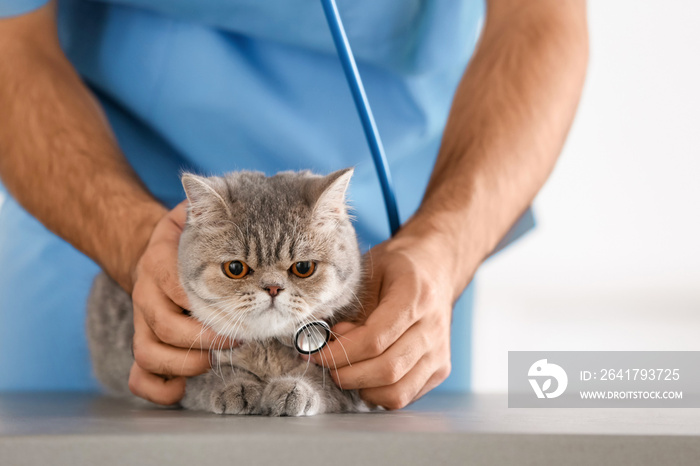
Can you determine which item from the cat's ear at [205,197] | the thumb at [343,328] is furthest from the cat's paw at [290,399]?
the cat's ear at [205,197]

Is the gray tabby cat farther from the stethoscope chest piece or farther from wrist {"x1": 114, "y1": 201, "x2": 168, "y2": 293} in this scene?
wrist {"x1": 114, "y1": 201, "x2": 168, "y2": 293}

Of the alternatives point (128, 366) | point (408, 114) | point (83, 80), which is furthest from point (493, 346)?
point (83, 80)

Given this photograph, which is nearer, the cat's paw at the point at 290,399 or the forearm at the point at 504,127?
the cat's paw at the point at 290,399

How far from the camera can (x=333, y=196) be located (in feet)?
3.66

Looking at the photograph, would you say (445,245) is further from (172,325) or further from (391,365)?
(172,325)

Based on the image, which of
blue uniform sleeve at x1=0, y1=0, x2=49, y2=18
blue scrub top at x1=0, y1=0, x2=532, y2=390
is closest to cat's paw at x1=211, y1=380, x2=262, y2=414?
blue scrub top at x1=0, y1=0, x2=532, y2=390

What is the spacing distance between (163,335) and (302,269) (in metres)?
0.27

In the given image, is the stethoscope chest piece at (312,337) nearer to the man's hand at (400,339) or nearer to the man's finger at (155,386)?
the man's hand at (400,339)

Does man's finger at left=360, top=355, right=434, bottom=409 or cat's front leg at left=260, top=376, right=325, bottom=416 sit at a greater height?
man's finger at left=360, top=355, right=434, bottom=409

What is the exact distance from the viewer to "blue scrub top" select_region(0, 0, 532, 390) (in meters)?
1.48

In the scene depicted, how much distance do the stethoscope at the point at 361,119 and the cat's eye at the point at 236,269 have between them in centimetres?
14

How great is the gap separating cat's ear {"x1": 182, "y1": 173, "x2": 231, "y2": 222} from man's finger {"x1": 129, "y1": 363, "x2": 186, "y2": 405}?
0.30 meters

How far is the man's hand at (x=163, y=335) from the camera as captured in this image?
3.45 ft

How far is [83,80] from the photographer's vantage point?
1588mm
